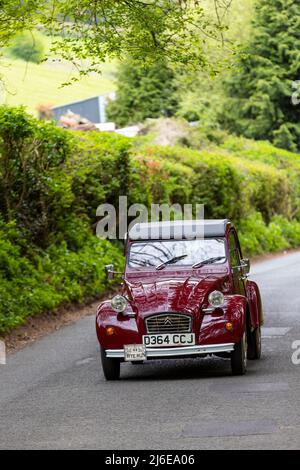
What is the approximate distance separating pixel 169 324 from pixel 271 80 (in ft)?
163

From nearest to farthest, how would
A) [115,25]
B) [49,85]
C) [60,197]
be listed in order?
[115,25] → [60,197] → [49,85]

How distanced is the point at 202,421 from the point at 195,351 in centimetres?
304

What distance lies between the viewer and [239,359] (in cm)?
1368

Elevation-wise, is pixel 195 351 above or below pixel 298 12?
above

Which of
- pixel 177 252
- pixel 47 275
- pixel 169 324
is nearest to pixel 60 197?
pixel 47 275

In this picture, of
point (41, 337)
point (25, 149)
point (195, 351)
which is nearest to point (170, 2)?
point (25, 149)

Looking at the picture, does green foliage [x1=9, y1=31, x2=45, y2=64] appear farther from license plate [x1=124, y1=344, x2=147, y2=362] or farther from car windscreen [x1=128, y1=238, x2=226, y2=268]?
license plate [x1=124, y1=344, x2=147, y2=362]

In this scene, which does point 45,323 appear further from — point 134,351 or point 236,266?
point 134,351

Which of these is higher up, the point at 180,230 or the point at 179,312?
the point at 180,230

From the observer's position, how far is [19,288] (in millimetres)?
21266

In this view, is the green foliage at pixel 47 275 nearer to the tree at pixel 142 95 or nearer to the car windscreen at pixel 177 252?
the car windscreen at pixel 177 252

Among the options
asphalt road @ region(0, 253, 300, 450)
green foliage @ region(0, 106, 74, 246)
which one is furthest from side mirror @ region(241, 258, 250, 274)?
green foliage @ region(0, 106, 74, 246)

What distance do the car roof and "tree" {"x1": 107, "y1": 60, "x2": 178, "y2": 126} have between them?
5014 cm

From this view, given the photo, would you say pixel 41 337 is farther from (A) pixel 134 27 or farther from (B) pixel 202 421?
(B) pixel 202 421
